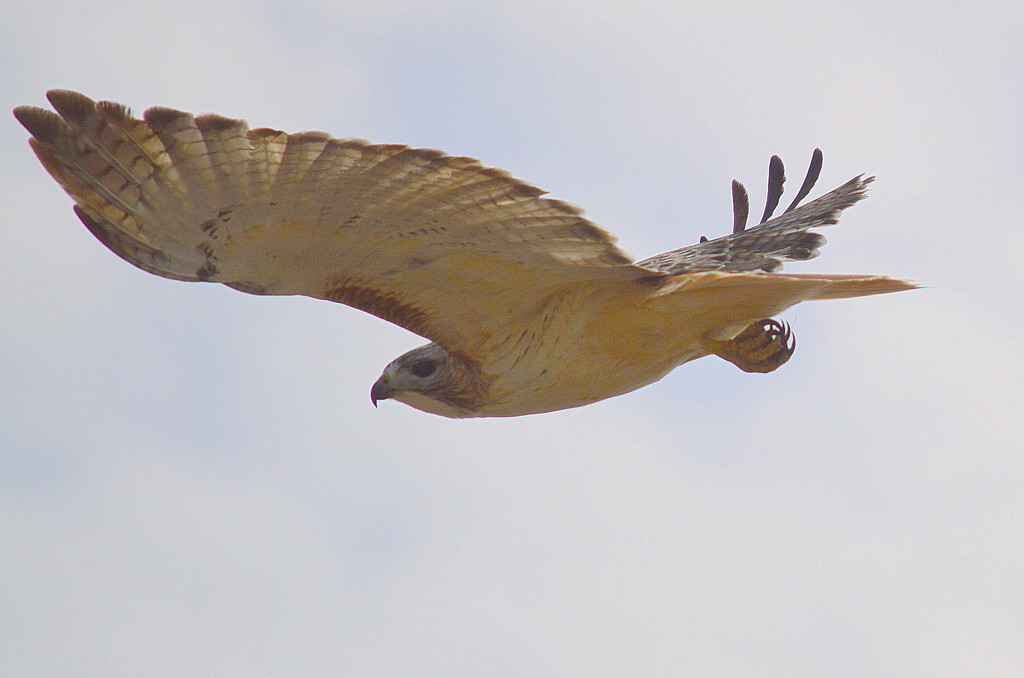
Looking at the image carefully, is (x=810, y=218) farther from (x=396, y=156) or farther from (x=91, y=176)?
(x=91, y=176)

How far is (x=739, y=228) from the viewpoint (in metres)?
7.50

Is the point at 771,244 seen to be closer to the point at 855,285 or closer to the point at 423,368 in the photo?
the point at 855,285

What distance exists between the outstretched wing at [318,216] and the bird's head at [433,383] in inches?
11.2

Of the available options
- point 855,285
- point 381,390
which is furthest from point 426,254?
point 855,285

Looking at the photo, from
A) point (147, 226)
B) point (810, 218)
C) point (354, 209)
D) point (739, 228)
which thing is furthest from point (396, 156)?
point (739, 228)

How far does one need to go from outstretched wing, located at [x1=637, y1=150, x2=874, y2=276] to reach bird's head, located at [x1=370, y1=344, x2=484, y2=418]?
1101 millimetres

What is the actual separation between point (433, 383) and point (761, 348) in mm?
1951

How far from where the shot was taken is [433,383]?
18.3 feet

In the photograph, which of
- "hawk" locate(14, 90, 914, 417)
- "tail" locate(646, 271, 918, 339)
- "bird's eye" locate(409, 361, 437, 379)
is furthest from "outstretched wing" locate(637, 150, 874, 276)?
"bird's eye" locate(409, 361, 437, 379)

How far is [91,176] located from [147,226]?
323mm

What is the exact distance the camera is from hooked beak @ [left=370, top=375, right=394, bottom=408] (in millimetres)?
5715

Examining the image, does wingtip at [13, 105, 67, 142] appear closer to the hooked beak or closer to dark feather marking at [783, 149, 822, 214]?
the hooked beak

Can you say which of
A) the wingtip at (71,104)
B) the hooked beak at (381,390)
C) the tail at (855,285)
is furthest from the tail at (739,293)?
the wingtip at (71,104)

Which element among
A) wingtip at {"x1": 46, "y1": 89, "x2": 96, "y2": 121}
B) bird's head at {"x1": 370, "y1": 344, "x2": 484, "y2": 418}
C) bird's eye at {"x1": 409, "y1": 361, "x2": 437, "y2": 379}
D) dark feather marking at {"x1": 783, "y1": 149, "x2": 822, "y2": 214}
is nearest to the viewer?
wingtip at {"x1": 46, "y1": 89, "x2": 96, "y2": 121}
